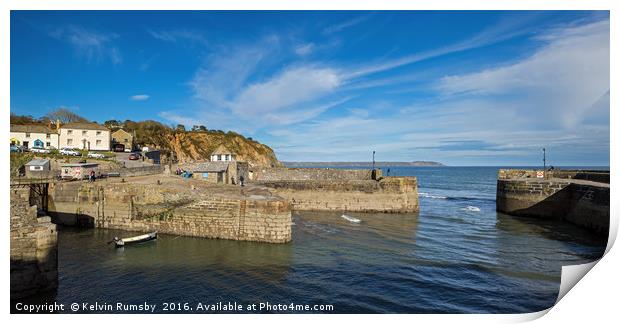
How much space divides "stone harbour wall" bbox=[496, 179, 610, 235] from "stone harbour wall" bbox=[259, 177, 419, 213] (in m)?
8.91

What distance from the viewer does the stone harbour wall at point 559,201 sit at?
22.6 metres

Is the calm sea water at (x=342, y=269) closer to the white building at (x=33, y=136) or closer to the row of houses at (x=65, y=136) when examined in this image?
the white building at (x=33, y=136)

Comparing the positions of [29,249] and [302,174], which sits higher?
[302,174]

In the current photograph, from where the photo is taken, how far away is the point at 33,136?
1567 inches

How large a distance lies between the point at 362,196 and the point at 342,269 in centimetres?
1897

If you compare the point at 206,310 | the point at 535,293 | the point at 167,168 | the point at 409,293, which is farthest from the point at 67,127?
the point at 535,293

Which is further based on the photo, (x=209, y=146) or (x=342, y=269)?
(x=209, y=146)

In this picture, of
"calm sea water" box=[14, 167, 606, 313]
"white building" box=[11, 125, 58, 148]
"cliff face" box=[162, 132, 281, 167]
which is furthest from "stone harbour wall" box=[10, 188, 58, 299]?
"cliff face" box=[162, 132, 281, 167]

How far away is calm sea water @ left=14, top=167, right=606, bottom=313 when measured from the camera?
11586 mm

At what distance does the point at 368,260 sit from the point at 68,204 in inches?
842

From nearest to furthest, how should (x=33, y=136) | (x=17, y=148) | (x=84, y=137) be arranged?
1. (x=17, y=148)
2. (x=33, y=136)
3. (x=84, y=137)

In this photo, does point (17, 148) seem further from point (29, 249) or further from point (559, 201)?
point (559, 201)

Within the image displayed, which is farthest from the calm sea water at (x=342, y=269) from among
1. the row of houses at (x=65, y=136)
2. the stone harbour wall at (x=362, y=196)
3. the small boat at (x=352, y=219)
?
the row of houses at (x=65, y=136)

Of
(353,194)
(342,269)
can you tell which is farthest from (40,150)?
(342,269)
